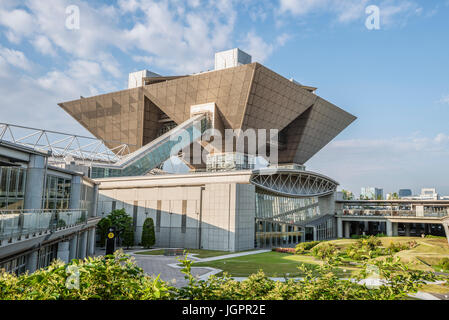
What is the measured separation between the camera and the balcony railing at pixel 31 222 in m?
11.9

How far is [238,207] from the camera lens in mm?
37344

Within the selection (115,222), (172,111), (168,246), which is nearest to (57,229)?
(115,222)

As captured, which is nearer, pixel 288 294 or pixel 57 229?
pixel 288 294

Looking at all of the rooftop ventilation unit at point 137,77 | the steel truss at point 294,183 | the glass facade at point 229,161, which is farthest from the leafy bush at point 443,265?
the rooftop ventilation unit at point 137,77

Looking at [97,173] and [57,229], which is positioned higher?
[97,173]

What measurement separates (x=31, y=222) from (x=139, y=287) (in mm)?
11580

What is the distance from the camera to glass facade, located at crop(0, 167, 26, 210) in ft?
55.3

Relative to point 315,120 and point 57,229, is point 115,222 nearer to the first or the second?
point 57,229

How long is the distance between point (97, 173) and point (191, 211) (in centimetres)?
1925

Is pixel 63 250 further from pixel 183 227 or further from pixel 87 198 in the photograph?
pixel 183 227

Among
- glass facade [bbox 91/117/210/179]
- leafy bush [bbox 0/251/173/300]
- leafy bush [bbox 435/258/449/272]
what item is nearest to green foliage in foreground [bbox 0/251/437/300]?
leafy bush [bbox 0/251/173/300]

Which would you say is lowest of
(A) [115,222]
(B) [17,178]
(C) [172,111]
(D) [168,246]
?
(D) [168,246]
